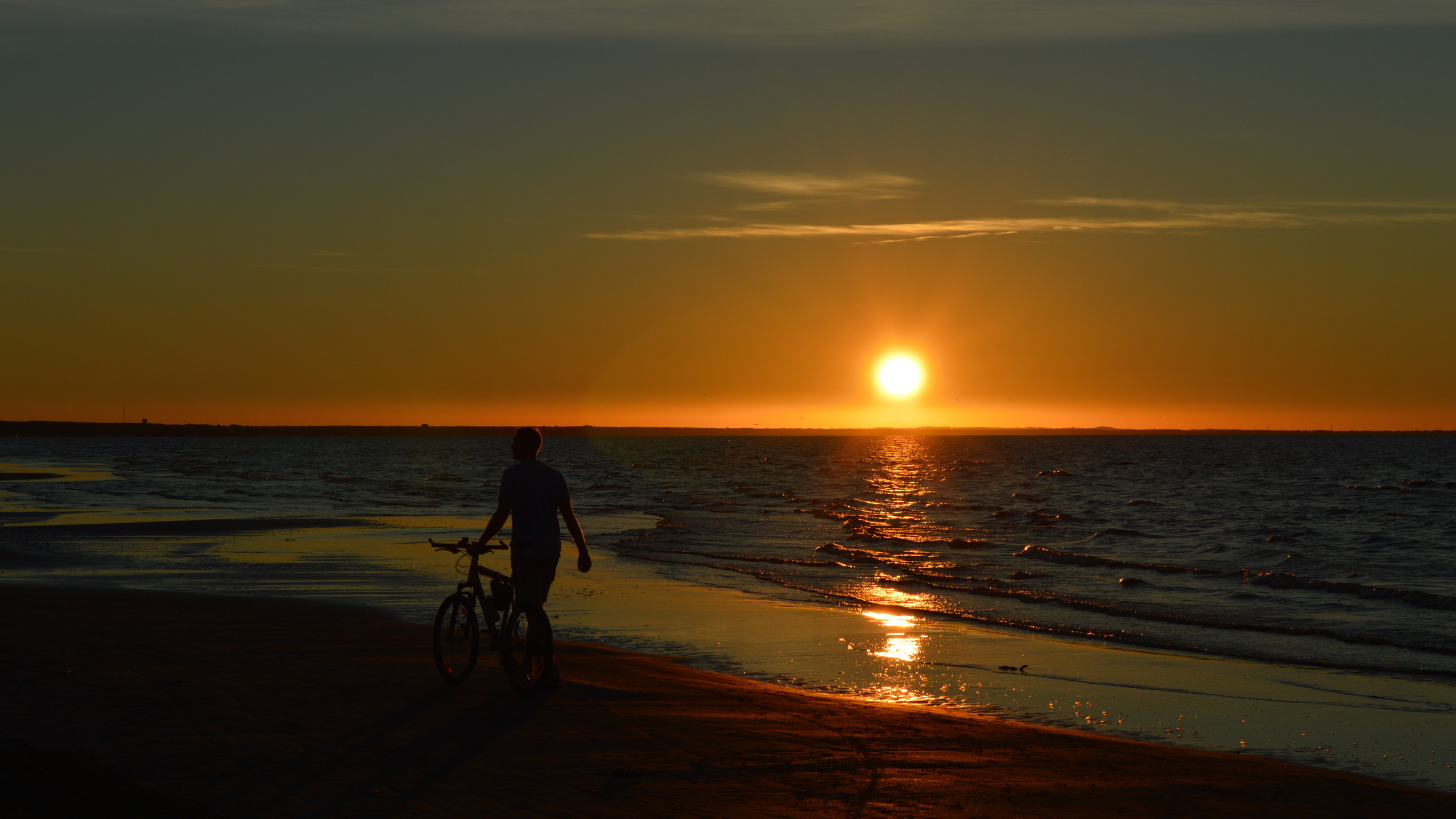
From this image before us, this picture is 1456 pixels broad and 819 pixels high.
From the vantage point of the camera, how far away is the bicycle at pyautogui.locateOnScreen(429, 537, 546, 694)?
966 cm

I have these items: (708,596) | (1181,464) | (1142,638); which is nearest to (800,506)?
(708,596)

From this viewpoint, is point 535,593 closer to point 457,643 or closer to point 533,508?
point 533,508

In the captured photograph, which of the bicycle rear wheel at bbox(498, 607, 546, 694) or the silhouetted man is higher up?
the silhouetted man

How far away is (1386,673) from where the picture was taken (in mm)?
13117

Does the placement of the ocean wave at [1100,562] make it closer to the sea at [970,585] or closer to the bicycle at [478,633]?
the sea at [970,585]

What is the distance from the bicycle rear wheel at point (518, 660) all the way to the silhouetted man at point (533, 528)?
0.41 ft

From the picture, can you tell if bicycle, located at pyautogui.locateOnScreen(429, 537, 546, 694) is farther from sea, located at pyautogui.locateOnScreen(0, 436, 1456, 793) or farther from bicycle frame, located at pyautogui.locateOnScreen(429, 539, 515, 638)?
sea, located at pyautogui.locateOnScreen(0, 436, 1456, 793)

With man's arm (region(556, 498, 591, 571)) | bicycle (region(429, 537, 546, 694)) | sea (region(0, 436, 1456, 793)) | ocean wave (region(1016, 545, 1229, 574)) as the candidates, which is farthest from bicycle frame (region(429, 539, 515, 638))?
ocean wave (region(1016, 545, 1229, 574))

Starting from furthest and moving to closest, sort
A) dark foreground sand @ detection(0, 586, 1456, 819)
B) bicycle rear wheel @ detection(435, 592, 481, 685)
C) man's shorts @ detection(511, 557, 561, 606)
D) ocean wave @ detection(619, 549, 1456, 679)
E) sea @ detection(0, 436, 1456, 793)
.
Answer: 1. ocean wave @ detection(619, 549, 1456, 679)
2. sea @ detection(0, 436, 1456, 793)
3. bicycle rear wheel @ detection(435, 592, 481, 685)
4. man's shorts @ detection(511, 557, 561, 606)
5. dark foreground sand @ detection(0, 586, 1456, 819)

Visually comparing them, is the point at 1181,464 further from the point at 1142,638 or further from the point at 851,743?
the point at 851,743

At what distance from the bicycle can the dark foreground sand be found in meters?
0.20

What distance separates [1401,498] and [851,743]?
180 feet

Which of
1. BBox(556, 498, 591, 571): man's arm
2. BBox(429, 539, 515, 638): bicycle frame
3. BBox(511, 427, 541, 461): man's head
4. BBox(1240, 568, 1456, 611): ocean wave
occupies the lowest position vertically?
BBox(1240, 568, 1456, 611): ocean wave

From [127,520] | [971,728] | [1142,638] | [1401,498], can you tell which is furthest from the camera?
→ [1401,498]
